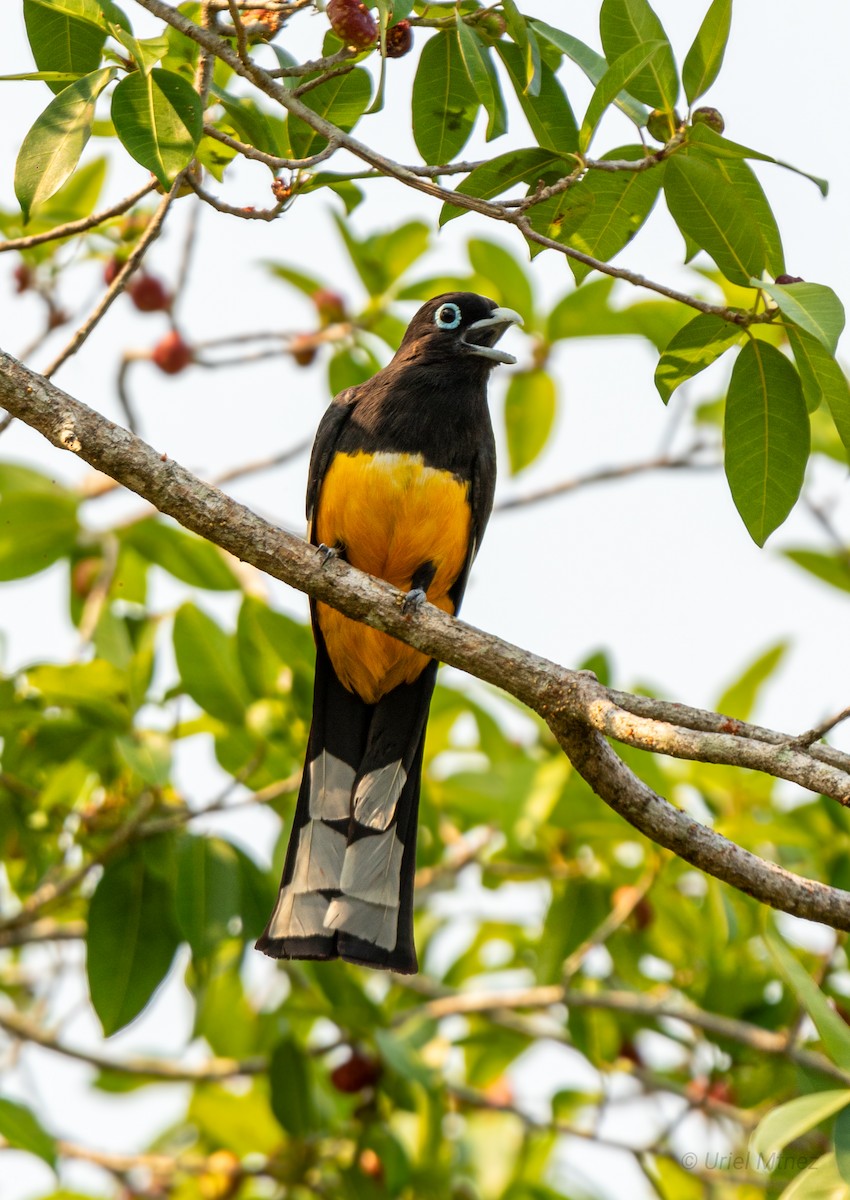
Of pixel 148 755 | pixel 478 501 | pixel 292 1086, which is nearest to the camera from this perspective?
pixel 148 755

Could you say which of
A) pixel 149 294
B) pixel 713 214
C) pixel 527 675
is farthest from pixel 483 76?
pixel 149 294

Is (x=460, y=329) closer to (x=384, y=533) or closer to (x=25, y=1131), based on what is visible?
(x=384, y=533)

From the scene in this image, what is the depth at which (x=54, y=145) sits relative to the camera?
Answer: 9.96 feet

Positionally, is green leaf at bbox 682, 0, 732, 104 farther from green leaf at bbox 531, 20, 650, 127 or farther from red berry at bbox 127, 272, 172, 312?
red berry at bbox 127, 272, 172, 312

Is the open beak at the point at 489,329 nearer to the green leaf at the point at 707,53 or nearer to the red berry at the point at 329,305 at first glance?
the red berry at the point at 329,305

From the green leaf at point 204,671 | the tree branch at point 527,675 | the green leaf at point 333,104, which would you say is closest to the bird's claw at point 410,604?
the tree branch at point 527,675

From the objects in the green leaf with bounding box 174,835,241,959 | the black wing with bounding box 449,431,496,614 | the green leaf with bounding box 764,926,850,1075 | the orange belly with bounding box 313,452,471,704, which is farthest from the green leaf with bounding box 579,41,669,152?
the green leaf with bounding box 174,835,241,959

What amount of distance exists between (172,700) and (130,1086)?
6.59ft

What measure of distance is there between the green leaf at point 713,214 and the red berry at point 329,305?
3048 mm

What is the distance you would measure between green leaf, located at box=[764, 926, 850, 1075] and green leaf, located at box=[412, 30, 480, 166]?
227cm

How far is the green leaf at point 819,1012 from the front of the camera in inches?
131

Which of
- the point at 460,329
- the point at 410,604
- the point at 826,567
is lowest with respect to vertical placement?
the point at 410,604

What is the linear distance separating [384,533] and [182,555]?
1066mm

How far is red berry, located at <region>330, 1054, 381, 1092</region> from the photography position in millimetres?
5004
